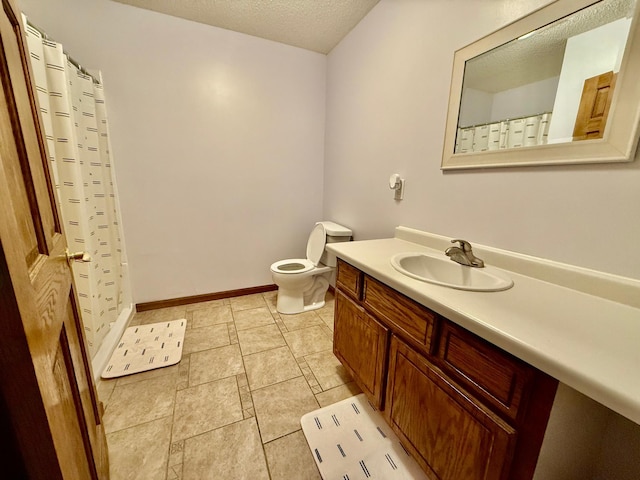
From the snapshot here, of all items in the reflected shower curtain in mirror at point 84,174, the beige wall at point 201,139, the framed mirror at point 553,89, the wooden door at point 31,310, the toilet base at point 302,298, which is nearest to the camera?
the wooden door at point 31,310

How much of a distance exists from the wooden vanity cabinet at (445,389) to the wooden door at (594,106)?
80cm

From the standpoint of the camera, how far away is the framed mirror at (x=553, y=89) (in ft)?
2.59

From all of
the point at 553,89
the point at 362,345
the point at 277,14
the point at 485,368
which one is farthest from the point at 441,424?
the point at 277,14

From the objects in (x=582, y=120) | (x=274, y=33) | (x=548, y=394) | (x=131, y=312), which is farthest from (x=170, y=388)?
(x=274, y=33)

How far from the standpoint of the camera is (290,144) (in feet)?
8.17

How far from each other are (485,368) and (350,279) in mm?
712

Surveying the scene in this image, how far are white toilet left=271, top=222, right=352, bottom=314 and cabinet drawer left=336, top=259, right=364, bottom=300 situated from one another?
0.77m

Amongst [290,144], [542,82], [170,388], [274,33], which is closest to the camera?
[542,82]

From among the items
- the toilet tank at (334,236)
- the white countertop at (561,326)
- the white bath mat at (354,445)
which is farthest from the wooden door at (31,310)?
the toilet tank at (334,236)

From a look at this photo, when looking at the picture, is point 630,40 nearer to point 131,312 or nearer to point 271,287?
point 271,287

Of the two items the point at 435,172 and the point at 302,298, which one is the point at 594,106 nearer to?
the point at 435,172

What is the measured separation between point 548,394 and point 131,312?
8.77ft

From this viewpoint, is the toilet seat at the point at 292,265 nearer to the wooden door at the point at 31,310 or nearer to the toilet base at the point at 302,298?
the toilet base at the point at 302,298

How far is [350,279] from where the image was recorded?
1344 millimetres
